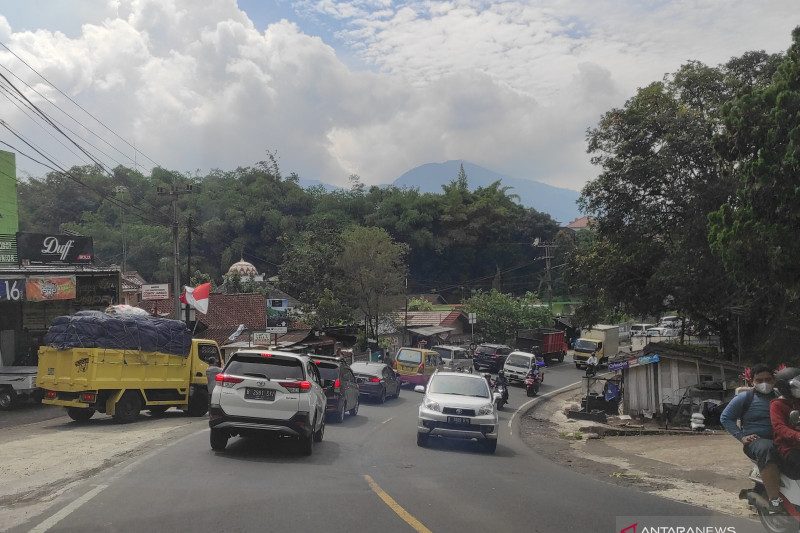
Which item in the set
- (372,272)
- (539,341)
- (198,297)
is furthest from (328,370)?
(539,341)

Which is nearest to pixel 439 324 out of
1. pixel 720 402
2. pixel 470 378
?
pixel 720 402

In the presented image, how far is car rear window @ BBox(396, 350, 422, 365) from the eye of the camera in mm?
33750

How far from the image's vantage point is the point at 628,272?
32.2 metres

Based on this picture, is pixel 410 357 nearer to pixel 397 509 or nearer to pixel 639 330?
pixel 397 509

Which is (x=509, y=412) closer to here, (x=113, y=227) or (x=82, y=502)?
(x=82, y=502)

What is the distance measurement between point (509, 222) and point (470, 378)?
80.1m

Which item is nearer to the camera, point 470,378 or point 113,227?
point 470,378

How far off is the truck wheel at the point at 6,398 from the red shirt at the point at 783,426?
23629mm

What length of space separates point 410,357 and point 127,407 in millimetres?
17435

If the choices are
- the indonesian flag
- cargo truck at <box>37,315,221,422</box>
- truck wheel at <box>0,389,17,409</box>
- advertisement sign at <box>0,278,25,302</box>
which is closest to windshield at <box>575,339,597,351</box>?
the indonesian flag

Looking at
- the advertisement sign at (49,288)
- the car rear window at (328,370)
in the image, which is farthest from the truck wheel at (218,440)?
the advertisement sign at (49,288)

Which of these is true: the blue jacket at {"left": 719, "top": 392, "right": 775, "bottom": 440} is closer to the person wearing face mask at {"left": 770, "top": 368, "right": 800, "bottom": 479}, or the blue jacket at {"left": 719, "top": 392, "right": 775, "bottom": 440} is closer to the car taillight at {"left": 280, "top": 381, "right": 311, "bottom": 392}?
the person wearing face mask at {"left": 770, "top": 368, "right": 800, "bottom": 479}

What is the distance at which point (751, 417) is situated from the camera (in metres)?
7.46

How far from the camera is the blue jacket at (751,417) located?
7371 millimetres
